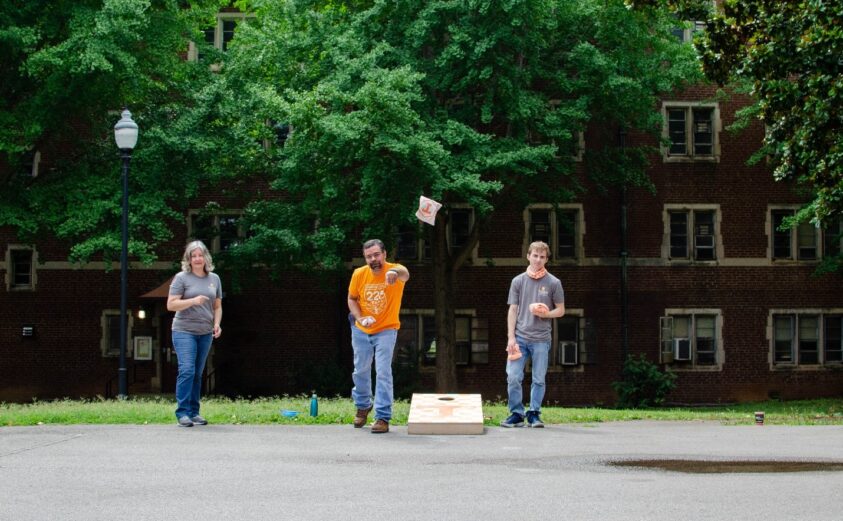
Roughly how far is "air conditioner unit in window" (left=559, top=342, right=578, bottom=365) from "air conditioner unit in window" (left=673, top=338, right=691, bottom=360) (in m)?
2.96

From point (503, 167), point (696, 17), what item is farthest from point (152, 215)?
point (696, 17)

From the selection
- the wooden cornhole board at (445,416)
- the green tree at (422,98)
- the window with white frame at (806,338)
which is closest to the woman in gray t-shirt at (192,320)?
the wooden cornhole board at (445,416)

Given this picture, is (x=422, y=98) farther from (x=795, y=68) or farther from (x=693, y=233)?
(x=693, y=233)

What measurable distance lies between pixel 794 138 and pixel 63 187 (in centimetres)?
1622

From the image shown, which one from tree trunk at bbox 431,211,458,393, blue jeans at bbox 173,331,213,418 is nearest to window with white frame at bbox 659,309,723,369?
tree trunk at bbox 431,211,458,393

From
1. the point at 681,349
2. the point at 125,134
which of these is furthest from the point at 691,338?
the point at 125,134

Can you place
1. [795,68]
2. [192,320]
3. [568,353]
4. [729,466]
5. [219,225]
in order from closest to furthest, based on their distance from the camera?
[729,466], [192,320], [795,68], [219,225], [568,353]

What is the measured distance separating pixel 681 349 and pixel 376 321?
2490 centimetres

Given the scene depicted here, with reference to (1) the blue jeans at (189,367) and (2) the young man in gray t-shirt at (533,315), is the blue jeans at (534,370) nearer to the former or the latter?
(2) the young man in gray t-shirt at (533,315)

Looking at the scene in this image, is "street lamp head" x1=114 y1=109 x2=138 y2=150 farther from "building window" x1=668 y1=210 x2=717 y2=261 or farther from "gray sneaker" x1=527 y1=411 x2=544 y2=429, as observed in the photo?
"building window" x1=668 y1=210 x2=717 y2=261

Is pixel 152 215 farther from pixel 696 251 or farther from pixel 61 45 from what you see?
pixel 696 251

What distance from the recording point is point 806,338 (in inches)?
1427

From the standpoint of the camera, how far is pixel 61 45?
81.6ft

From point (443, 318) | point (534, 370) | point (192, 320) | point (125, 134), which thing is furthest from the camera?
point (443, 318)
